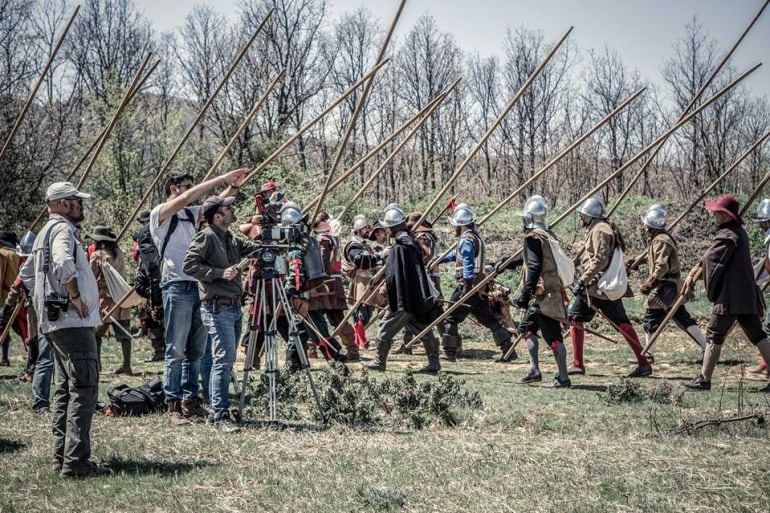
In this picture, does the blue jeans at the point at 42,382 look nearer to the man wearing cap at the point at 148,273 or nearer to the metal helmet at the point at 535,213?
the man wearing cap at the point at 148,273

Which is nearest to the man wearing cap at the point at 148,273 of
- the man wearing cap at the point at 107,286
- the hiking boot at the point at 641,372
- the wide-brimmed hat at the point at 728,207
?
the man wearing cap at the point at 107,286

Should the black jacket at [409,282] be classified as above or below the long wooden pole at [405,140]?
below

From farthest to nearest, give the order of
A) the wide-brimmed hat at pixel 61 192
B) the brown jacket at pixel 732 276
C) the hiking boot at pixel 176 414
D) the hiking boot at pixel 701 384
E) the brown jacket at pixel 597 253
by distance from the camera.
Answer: the brown jacket at pixel 597 253
the hiking boot at pixel 701 384
the brown jacket at pixel 732 276
the hiking boot at pixel 176 414
the wide-brimmed hat at pixel 61 192

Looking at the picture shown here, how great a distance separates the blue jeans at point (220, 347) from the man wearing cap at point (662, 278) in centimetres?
601

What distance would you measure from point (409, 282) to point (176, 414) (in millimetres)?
3924

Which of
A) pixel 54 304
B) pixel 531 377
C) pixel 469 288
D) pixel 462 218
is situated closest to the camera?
pixel 54 304

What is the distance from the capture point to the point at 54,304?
5.41 metres

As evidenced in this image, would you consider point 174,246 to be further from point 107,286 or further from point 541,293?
point 541,293

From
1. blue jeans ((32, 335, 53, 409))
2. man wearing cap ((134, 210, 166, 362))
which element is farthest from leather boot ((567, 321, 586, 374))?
blue jeans ((32, 335, 53, 409))

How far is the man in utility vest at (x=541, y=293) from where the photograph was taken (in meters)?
9.37

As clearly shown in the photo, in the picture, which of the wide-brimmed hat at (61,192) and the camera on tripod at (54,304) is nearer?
the camera on tripod at (54,304)

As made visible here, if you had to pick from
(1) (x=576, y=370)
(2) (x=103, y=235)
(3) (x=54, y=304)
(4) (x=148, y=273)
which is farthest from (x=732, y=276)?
(2) (x=103, y=235)

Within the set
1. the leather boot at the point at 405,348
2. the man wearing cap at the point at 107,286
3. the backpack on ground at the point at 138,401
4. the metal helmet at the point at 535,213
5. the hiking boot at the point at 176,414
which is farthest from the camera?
the leather boot at the point at 405,348

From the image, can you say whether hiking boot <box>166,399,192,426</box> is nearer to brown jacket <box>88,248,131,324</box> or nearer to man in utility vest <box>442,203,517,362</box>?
brown jacket <box>88,248,131,324</box>
